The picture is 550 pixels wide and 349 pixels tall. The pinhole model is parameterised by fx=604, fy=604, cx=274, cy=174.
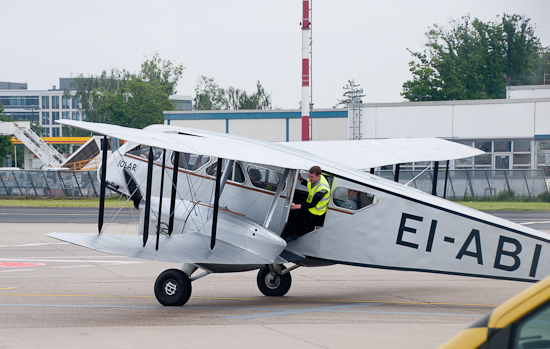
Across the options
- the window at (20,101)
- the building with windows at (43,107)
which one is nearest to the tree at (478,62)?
the building with windows at (43,107)

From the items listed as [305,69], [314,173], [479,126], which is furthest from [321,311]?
[479,126]

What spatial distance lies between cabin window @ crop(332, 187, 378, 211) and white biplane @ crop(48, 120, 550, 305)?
17 millimetres

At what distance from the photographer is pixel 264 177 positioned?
35.3 ft

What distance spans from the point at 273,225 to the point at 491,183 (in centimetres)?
3123

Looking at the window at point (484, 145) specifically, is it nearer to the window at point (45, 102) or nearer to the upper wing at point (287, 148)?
the upper wing at point (287, 148)

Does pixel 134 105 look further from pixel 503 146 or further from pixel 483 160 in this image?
pixel 503 146

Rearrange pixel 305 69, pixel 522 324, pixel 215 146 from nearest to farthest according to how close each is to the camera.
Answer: pixel 522 324 < pixel 215 146 < pixel 305 69

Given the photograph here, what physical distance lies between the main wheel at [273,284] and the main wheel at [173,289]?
1.74 m

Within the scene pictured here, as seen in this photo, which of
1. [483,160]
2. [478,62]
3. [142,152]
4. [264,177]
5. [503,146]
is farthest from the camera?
[478,62]

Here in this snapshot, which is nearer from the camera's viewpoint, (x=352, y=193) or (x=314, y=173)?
(x=314, y=173)

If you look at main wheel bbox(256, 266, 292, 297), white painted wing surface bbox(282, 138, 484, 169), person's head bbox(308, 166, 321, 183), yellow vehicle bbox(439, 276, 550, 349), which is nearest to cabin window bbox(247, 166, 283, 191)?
person's head bbox(308, 166, 321, 183)

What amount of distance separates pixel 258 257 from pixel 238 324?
130cm

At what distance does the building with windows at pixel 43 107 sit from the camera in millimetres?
161000

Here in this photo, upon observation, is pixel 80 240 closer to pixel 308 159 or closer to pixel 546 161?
pixel 308 159
